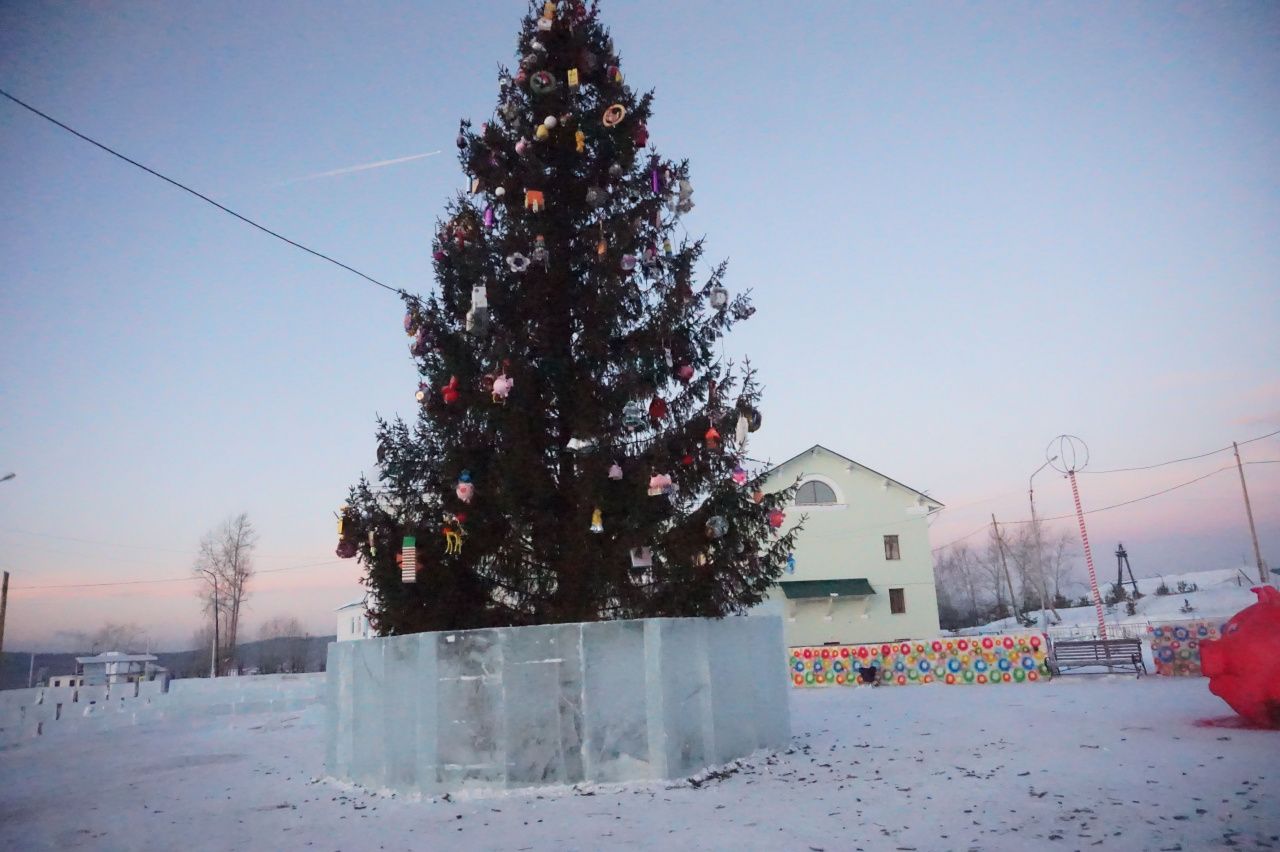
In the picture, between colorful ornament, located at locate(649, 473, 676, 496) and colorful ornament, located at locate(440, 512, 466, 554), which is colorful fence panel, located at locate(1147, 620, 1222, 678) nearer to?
colorful ornament, located at locate(649, 473, 676, 496)

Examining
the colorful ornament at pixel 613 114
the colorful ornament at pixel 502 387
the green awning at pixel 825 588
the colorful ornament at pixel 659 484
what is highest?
the colorful ornament at pixel 613 114

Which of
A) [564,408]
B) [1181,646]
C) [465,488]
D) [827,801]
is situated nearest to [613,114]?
[564,408]

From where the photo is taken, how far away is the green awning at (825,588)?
3192 cm

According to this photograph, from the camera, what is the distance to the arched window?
34.1 meters

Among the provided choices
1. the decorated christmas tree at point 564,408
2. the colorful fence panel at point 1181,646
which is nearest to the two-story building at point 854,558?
the colorful fence panel at point 1181,646

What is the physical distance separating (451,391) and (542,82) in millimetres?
4951

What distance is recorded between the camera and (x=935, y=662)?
823 inches

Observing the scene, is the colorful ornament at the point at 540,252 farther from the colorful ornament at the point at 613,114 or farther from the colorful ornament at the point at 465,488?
the colorful ornament at the point at 465,488

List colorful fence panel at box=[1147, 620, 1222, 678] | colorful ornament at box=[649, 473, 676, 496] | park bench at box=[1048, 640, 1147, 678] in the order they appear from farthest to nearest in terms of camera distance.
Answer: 1. park bench at box=[1048, 640, 1147, 678]
2. colorful fence panel at box=[1147, 620, 1222, 678]
3. colorful ornament at box=[649, 473, 676, 496]

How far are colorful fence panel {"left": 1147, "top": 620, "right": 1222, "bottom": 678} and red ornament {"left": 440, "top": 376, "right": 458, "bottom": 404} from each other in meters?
17.5

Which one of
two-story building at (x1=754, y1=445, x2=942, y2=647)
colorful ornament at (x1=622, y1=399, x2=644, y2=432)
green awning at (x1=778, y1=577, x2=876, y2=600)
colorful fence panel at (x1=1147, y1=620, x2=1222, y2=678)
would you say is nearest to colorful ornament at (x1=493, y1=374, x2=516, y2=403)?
colorful ornament at (x1=622, y1=399, x2=644, y2=432)

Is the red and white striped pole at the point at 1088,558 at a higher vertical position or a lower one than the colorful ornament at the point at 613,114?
lower

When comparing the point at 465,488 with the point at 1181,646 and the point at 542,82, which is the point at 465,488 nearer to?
the point at 542,82

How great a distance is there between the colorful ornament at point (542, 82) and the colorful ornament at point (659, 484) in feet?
20.3
